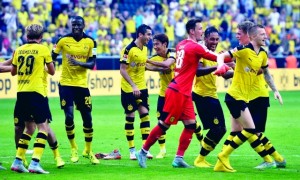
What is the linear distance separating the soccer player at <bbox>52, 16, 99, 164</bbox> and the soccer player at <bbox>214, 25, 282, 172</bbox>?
311 centimetres

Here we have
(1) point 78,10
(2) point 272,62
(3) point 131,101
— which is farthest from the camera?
(2) point 272,62

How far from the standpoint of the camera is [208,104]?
52.1 ft

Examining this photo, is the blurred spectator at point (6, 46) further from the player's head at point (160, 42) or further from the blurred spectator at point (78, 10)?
the player's head at point (160, 42)

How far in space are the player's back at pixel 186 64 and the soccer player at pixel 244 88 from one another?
0.72 meters

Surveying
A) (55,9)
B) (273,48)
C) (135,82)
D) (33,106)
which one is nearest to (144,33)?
(135,82)

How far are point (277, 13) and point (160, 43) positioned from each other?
31320 mm

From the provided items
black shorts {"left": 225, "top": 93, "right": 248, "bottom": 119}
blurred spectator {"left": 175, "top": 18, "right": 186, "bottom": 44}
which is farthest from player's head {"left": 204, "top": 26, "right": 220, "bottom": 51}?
blurred spectator {"left": 175, "top": 18, "right": 186, "bottom": 44}

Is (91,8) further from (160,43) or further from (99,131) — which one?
(160,43)

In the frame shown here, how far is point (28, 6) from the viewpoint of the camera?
38.4 metres

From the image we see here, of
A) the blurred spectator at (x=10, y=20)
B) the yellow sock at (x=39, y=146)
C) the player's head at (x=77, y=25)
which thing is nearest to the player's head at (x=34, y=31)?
the yellow sock at (x=39, y=146)

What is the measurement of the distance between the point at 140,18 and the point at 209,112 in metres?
26.7

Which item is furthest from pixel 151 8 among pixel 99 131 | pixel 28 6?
pixel 99 131

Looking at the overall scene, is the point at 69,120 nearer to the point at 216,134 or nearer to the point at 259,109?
the point at 216,134

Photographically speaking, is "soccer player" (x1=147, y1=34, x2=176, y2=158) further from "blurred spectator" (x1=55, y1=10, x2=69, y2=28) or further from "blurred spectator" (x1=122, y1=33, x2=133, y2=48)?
"blurred spectator" (x1=122, y1=33, x2=133, y2=48)
